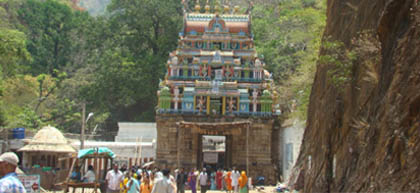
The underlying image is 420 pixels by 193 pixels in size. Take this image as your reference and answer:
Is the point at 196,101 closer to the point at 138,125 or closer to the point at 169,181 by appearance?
the point at 138,125

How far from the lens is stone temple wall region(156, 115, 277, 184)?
28.3 m

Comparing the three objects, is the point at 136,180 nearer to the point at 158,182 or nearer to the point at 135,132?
the point at 158,182

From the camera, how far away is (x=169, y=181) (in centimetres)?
1092

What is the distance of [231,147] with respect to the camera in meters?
29.0

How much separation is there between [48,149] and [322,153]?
1398 centimetres

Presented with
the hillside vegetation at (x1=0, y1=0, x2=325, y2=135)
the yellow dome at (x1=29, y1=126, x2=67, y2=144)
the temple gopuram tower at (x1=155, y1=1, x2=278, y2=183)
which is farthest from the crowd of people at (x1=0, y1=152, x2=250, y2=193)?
the hillside vegetation at (x1=0, y1=0, x2=325, y2=135)

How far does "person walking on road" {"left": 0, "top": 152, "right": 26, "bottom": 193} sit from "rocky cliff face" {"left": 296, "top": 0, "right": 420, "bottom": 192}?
5816 millimetres

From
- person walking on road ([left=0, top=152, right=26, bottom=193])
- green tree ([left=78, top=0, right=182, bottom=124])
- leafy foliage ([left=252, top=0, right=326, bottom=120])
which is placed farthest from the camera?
green tree ([left=78, top=0, right=182, bottom=124])

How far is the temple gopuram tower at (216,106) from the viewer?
2836 cm

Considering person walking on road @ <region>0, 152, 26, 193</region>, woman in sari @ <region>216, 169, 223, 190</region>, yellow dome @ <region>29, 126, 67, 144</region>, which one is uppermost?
person walking on road @ <region>0, 152, 26, 193</region>

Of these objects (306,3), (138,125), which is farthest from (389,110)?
(306,3)

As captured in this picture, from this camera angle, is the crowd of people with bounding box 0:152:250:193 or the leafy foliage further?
the leafy foliage

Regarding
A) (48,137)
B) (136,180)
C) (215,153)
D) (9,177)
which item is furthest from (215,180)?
(9,177)

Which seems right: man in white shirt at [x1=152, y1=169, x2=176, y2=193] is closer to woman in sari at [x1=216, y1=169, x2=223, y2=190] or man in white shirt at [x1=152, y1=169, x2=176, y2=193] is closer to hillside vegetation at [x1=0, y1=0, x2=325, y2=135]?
woman in sari at [x1=216, y1=169, x2=223, y2=190]
